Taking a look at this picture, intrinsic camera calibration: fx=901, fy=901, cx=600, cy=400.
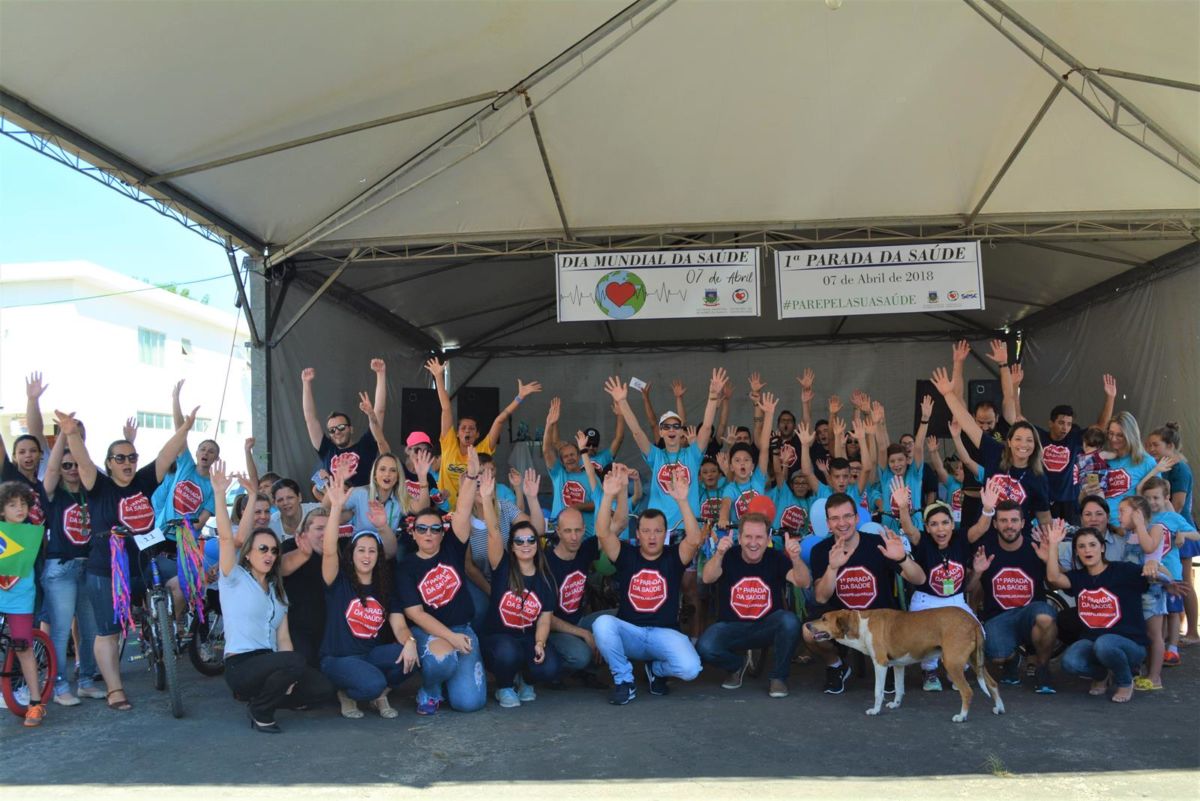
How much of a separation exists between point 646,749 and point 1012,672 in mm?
2425

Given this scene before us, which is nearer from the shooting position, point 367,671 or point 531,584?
point 367,671

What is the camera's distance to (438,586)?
15.7 ft

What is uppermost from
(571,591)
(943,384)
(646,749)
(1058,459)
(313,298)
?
(313,298)

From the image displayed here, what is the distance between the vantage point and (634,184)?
759 cm

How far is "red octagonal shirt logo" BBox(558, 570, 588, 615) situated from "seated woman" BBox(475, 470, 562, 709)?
0.14m

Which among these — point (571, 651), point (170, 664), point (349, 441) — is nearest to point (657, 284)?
point (349, 441)

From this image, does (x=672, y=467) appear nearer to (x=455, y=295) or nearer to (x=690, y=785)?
(x=690, y=785)

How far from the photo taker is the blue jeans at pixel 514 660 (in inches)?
190

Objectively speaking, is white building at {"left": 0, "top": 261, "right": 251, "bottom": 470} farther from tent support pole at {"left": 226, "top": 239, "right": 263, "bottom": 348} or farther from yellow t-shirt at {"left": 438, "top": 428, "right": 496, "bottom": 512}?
yellow t-shirt at {"left": 438, "top": 428, "right": 496, "bottom": 512}

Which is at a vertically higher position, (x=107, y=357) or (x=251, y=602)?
(x=107, y=357)

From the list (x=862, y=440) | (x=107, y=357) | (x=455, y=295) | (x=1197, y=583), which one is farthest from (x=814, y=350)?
(x=107, y=357)

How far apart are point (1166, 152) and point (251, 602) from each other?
293 inches

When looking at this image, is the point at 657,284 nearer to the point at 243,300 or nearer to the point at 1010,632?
the point at 243,300

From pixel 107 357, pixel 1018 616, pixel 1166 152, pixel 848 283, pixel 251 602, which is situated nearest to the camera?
pixel 251 602
